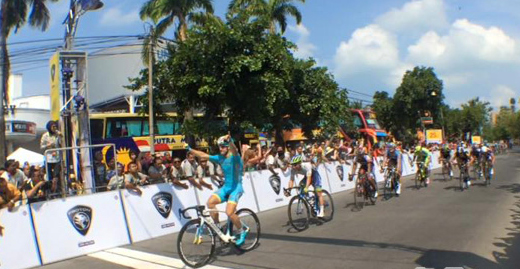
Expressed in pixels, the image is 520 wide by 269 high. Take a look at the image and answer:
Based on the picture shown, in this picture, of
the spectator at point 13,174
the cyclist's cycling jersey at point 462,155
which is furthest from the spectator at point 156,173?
the cyclist's cycling jersey at point 462,155

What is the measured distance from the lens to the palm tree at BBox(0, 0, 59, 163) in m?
24.2

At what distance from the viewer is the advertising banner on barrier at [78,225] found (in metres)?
8.53

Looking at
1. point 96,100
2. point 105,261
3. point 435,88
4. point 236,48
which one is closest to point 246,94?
point 236,48

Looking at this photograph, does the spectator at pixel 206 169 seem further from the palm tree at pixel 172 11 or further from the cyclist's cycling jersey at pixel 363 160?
the palm tree at pixel 172 11

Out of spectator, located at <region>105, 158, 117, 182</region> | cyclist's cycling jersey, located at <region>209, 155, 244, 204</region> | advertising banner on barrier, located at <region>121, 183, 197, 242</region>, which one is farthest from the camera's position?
spectator, located at <region>105, 158, 117, 182</region>

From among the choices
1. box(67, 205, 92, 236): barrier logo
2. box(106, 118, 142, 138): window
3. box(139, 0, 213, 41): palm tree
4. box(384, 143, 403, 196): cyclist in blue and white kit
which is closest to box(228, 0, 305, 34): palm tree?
box(139, 0, 213, 41): palm tree

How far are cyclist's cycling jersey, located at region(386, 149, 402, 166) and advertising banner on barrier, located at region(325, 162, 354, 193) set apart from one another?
11.1 feet

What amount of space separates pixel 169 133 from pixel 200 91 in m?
11.6

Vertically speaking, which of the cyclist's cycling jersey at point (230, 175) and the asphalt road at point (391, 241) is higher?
the cyclist's cycling jersey at point (230, 175)

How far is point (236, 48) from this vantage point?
1631 cm

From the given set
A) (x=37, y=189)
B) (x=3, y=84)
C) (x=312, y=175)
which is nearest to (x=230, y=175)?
(x=312, y=175)

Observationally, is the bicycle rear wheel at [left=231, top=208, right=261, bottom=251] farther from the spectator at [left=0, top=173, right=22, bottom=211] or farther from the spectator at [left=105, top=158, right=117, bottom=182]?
the spectator at [left=105, top=158, right=117, bottom=182]

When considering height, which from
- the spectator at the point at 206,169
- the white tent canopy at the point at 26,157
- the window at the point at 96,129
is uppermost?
the window at the point at 96,129

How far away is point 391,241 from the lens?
8.26m
